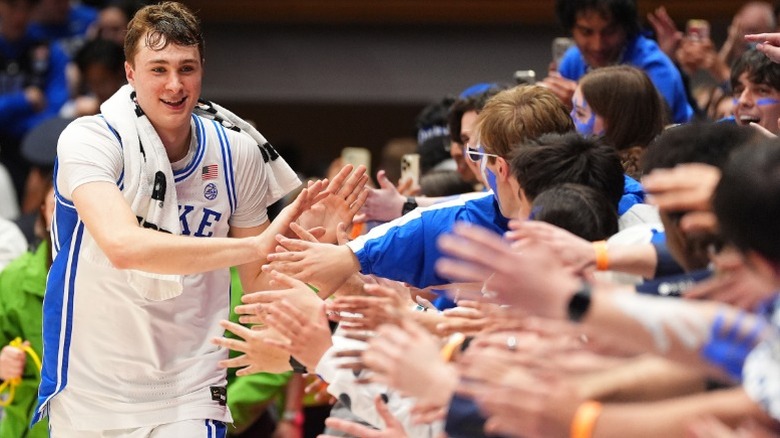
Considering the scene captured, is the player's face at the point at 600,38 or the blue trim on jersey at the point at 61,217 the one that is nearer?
the blue trim on jersey at the point at 61,217

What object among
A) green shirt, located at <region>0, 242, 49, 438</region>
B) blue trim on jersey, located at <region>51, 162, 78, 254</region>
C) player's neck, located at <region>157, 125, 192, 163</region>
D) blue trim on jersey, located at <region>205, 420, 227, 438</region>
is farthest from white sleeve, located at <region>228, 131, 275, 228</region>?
green shirt, located at <region>0, 242, 49, 438</region>

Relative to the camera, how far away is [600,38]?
17.8ft

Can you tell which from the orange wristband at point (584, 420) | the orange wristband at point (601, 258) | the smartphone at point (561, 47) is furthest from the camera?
the smartphone at point (561, 47)

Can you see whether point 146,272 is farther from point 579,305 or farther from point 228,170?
point 579,305

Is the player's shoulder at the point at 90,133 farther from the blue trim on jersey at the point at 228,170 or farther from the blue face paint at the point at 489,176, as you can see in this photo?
the blue face paint at the point at 489,176

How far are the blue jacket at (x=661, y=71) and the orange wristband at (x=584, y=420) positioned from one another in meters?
3.30

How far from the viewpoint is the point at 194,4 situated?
8.94 m

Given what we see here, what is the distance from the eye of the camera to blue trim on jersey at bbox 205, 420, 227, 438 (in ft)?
Answer: 13.0

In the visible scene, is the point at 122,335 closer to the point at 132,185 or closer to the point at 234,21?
the point at 132,185

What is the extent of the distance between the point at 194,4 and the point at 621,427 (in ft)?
24.1

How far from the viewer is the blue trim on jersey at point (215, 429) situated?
3.97 m

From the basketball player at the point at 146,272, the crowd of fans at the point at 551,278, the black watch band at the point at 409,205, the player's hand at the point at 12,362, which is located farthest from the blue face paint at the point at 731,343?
the player's hand at the point at 12,362

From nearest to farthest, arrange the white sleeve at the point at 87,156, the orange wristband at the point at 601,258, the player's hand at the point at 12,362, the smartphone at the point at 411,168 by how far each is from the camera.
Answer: the orange wristband at the point at 601,258 < the white sleeve at the point at 87,156 < the player's hand at the point at 12,362 < the smartphone at the point at 411,168

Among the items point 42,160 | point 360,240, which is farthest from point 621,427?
point 42,160
